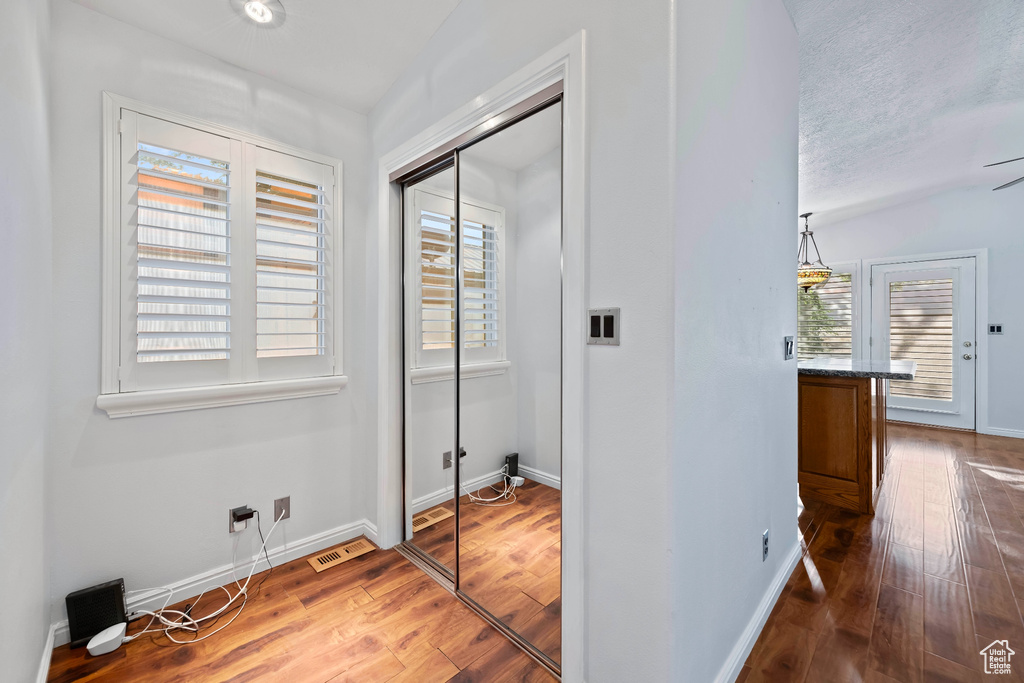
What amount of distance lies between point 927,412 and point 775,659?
534 centimetres

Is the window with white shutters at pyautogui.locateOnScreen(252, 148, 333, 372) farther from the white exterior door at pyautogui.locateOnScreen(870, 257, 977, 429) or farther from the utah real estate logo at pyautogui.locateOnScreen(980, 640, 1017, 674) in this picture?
the white exterior door at pyautogui.locateOnScreen(870, 257, 977, 429)

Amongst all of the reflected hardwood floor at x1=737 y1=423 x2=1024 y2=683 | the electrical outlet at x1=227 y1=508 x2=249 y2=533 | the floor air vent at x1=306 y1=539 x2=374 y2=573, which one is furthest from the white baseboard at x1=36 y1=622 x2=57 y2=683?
the reflected hardwood floor at x1=737 y1=423 x2=1024 y2=683

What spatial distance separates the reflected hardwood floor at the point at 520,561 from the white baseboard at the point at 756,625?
1.90 feet

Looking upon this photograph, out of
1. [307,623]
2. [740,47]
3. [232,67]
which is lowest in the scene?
[307,623]

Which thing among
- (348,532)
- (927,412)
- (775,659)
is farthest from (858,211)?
(348,532)

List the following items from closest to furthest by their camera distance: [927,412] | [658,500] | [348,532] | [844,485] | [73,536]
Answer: [658,500] → [73,536] → [348,532] → [844,485] → [927,412]

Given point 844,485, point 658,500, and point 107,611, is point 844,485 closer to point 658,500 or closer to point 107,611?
point 658,500

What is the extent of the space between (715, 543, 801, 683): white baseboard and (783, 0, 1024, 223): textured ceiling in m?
2.57

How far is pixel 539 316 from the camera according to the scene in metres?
1.60

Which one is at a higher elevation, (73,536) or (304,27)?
(304,27)

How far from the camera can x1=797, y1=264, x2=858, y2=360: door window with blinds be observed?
5430mm

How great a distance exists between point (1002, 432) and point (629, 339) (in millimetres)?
6073

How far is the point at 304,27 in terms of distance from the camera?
5.96ft

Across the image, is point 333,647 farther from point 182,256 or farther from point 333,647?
point 182,256
